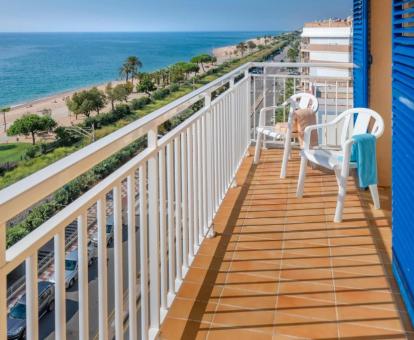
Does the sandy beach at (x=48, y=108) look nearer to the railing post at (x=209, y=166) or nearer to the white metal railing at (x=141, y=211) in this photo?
the railing post at (x=209, y=166)

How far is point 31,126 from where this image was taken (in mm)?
10172

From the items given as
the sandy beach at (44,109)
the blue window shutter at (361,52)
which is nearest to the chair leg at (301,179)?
the blue window shutter at (361,52)

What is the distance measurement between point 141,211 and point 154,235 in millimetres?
214

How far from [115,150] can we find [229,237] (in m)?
1.80

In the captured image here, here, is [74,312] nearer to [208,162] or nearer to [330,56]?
[208,162]

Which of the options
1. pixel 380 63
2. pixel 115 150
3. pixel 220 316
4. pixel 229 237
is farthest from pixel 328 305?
pixel 380 63

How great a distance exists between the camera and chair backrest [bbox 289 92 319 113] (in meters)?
4.71

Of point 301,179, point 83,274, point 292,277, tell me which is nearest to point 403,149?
point 292,277

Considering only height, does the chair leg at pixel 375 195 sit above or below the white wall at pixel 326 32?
below

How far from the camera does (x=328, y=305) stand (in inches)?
87.4

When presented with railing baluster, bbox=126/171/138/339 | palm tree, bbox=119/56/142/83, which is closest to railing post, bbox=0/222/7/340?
railing baluster, bbox=126/171/138/339

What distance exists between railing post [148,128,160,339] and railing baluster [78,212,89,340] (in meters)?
0.64

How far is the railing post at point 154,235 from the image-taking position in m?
1.83

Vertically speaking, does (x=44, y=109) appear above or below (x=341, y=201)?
above
